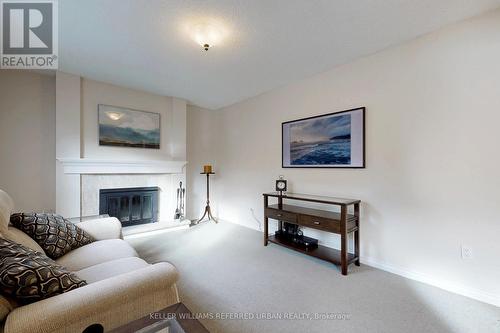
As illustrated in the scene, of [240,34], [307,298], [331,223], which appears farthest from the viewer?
[331,223]

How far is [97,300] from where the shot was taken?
3.28 ft

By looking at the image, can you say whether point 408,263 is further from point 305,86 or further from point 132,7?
point 132,7

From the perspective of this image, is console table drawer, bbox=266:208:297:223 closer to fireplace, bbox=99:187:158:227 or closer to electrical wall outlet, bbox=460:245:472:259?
electrical wall outlet, bbox=460:245:472:259

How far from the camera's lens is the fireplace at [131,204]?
3.58 m

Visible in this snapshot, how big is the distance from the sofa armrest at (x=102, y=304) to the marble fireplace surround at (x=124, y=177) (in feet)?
9.46

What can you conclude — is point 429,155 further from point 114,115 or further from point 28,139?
point 28,139

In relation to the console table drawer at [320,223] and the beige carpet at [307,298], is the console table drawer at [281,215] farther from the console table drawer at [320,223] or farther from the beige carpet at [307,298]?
the beige carpet at [307,298]

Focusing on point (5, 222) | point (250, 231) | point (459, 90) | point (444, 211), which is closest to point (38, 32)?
point (5, 222)

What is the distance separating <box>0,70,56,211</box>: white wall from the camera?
2.98m

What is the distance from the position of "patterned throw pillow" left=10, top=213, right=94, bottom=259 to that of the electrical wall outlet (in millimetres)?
3448

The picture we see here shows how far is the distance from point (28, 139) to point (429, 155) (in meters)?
5.04

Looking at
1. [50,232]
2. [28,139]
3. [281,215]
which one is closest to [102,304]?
[50,232]

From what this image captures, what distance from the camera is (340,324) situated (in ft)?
5.25

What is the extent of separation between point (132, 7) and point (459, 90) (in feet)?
9.76
